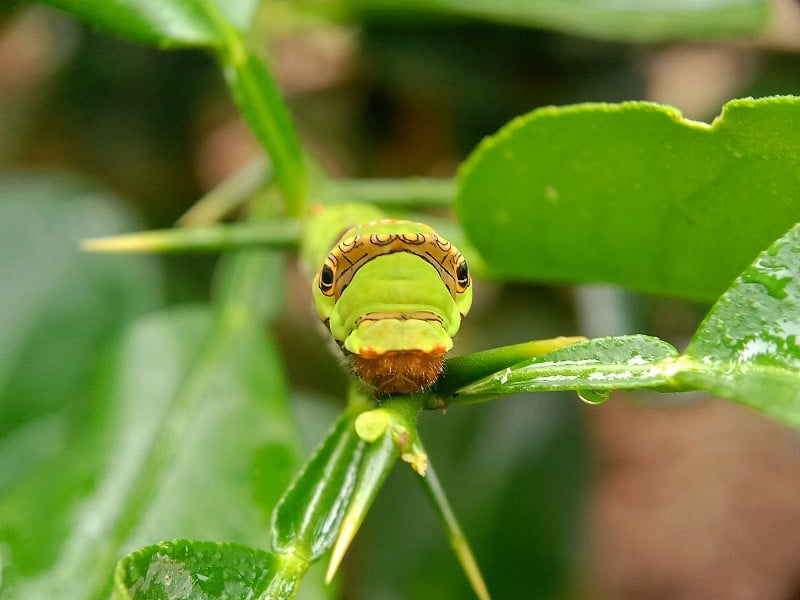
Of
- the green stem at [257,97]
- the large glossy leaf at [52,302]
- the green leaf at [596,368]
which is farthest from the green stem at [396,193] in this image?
the green leaf at [596,368]

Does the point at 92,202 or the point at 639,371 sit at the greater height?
the point at 92,202

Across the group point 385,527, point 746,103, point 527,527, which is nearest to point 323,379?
point 385,527

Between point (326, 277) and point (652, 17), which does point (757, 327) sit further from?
point (652, 17)

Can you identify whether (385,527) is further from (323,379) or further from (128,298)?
(128,298)

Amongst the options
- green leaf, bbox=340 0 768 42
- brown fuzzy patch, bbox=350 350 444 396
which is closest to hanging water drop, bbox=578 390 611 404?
brown fuzzy patch, bbox=350 350 444 396

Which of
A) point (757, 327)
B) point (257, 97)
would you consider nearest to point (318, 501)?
point (757, 327)

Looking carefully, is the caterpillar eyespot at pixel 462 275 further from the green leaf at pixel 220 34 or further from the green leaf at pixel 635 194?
the green leaf at pixel 220 34

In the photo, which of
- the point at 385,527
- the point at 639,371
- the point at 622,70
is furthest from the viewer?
the point at 622,70
